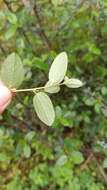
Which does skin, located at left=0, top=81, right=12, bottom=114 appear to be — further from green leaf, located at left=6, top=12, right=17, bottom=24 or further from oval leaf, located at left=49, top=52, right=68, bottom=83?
green leaf, located at left=6, top=12, right=17, bottom=24

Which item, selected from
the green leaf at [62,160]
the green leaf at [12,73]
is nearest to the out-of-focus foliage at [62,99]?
the green leaf at [62,160]

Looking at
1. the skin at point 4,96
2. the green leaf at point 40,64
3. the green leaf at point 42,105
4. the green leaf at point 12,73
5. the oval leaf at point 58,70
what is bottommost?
the green leaf at point 40,64

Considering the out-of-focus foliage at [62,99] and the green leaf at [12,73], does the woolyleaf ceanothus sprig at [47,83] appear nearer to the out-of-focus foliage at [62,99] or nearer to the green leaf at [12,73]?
the green leaf at [12,73]

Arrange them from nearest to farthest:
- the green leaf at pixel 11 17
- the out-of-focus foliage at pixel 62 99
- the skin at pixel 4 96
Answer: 1. the skin at pixel 4 96
2. the green leaf at pixel 11 17
3. the out-of-focus foliage at pixel 62 99

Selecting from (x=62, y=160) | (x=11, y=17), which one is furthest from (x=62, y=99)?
(x=11, y=17)

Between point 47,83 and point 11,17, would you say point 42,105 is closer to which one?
point 47,83

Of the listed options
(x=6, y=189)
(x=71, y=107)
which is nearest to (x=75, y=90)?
(x=71, y=107)

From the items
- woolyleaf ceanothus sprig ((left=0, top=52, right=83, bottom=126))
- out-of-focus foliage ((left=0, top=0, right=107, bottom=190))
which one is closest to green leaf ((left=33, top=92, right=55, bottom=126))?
woolyleaf ceanothus sprig ((left=0, top=52, right=83, bottom=126))
